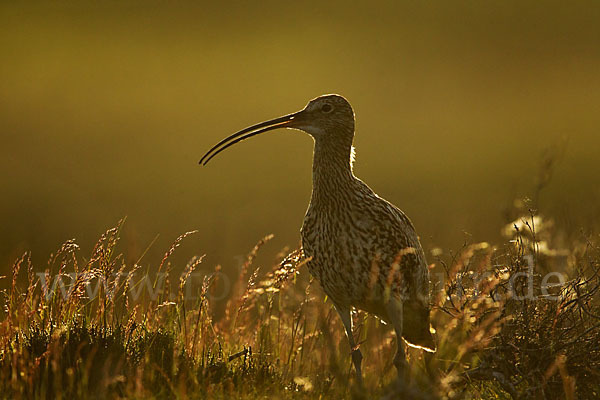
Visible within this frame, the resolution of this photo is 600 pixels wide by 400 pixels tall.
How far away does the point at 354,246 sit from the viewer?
6.32 meters

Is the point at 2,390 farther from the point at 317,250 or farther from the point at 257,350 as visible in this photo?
the point at 317,250

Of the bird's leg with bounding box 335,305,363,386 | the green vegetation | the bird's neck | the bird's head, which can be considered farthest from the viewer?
the bird's head

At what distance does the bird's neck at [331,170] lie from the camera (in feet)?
22.0

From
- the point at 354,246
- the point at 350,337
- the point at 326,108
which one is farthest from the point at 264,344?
the point at 326,108

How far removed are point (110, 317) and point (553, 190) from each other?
17504 mm

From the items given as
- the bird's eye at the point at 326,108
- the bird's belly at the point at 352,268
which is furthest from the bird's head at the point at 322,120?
the bird's belly at the point at 352,268

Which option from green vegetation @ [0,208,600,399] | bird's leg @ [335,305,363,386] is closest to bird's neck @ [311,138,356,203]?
green vegetation @ [0,208,600,399]

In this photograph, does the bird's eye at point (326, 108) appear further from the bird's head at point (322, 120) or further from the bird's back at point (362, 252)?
the bird's back at point (362, 252)

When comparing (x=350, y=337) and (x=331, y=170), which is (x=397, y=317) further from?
(x=331, y=170)

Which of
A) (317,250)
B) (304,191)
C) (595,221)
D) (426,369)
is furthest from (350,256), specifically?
(304,191)

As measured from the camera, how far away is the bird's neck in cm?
672

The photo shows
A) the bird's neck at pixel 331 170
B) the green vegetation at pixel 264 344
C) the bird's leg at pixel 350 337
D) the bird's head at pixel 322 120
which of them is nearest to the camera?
the green vegetation at pixel 264 344

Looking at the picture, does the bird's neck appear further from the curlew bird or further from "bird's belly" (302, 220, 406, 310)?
"bird's belly" (302, 220, 406, 310)

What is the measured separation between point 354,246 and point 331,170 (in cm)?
82
